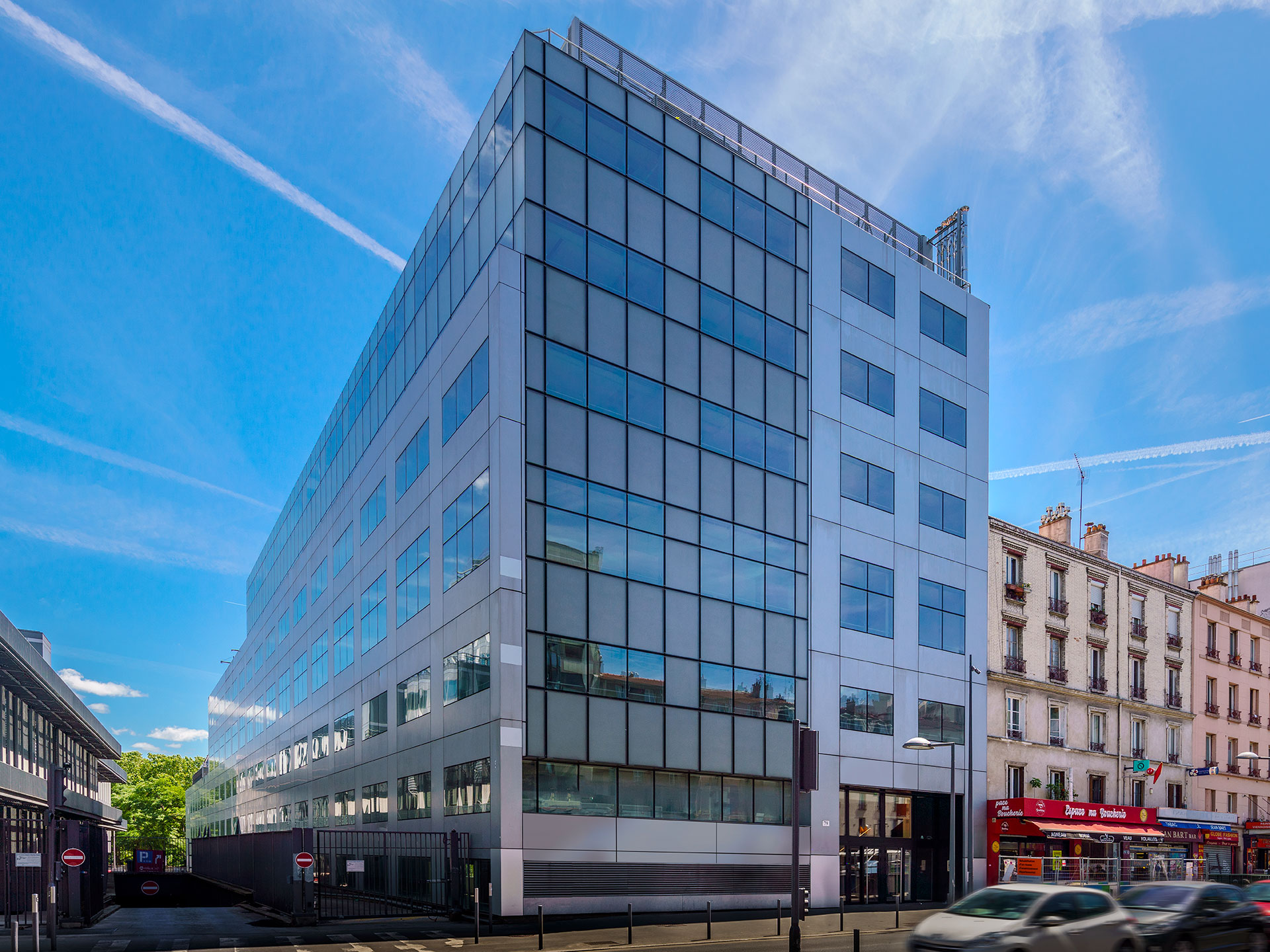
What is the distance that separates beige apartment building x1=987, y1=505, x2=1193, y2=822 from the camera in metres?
44.2

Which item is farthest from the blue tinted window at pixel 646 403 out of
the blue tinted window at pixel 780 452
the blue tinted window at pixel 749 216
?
the blue tinted window at pixel 749 216

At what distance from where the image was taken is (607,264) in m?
33.4

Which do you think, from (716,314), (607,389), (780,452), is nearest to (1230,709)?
(780,452)

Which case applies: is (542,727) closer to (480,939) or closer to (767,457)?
(480,939)

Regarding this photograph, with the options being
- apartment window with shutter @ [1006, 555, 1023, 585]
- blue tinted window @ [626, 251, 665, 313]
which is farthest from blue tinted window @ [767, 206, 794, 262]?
apartment window with shutter @ [1006, 555, 1023, 585]

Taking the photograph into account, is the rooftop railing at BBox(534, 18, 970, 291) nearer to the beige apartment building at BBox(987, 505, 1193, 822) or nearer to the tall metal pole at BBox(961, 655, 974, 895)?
the beige apartment building at BBox(987, 505, 1193, 822)

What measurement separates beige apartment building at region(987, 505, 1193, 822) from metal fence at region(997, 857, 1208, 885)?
2882 mm

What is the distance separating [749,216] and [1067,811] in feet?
87.6

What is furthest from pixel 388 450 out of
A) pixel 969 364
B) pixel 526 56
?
pixel 969 364

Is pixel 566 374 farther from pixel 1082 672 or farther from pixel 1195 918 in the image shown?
pixel 1082 672

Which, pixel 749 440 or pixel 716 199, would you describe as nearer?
pixel 749 440

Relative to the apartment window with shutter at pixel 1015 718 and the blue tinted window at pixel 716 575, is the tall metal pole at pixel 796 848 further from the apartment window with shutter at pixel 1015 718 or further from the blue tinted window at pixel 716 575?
the apartment window with shutter at pixel 1015 718

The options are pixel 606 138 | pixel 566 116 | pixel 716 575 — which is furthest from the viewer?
pixel 716 575

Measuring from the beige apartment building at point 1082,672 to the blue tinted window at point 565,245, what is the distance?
22731 millimetres
